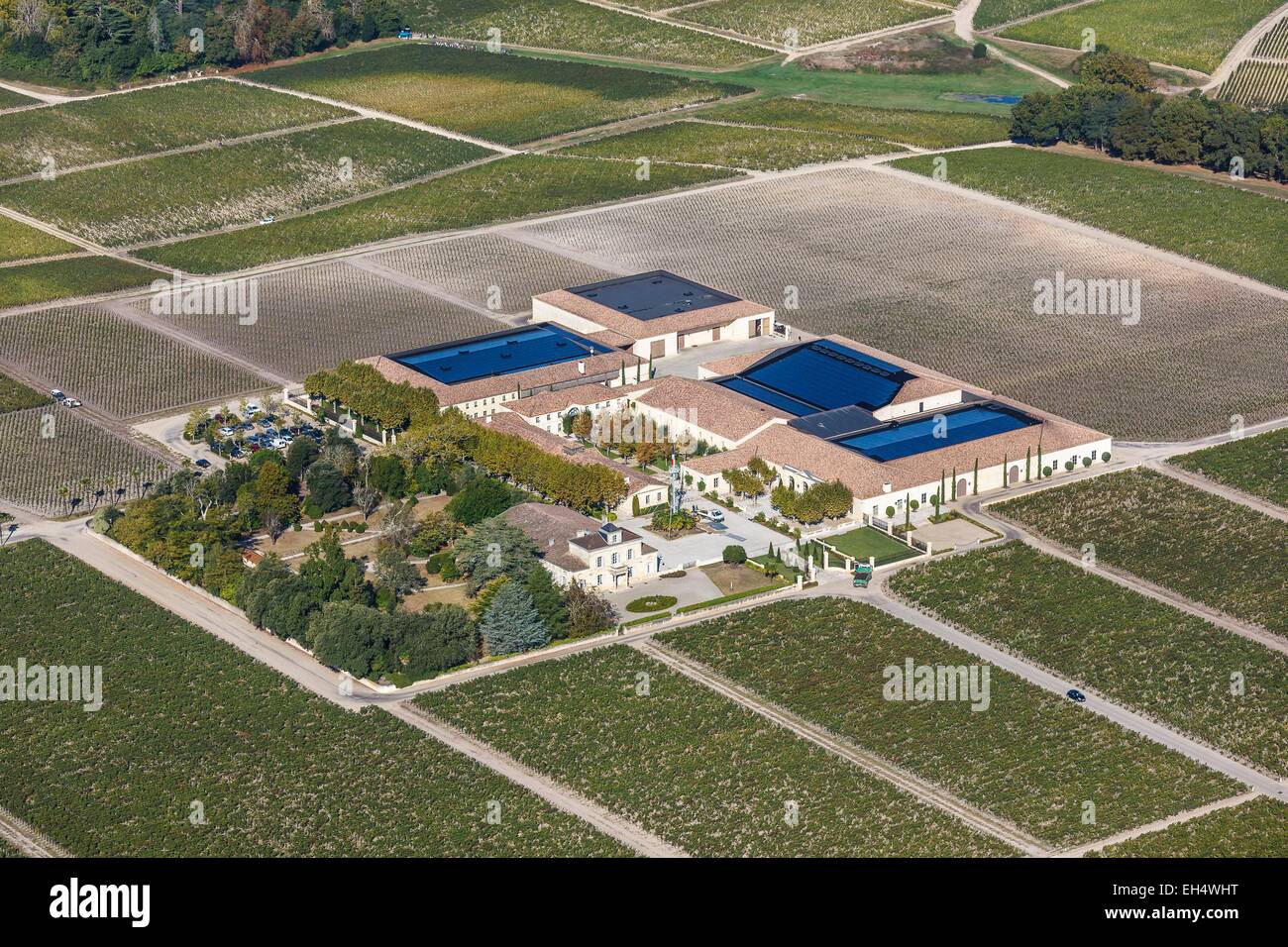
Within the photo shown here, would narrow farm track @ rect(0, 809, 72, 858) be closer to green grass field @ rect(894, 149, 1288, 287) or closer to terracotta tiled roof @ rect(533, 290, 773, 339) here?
terracotta tiled roof @ rect(533, 290, 773, 339)

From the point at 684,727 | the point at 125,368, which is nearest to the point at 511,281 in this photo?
the point at 125,368

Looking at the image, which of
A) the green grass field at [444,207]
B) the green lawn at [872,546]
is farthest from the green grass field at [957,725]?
the green grass field at [444,207]

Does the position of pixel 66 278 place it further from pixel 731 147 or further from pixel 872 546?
pixel 872 546

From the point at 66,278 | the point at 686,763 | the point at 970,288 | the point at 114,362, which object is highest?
the point at 970,288

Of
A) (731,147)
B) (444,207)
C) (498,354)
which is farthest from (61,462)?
(731,147)

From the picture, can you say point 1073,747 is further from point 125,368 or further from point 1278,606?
point 125,368

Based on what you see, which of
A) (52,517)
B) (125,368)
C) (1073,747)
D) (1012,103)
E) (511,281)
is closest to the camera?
(1073,747)

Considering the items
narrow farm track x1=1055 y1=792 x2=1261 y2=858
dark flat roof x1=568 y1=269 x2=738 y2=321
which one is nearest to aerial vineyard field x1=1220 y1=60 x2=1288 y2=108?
dark flat roof x1=568 y1=269 x2=738 y2=321
